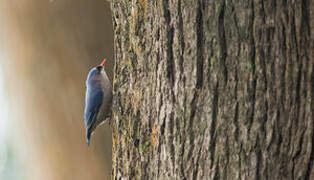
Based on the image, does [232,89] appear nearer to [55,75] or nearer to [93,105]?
[93,105]

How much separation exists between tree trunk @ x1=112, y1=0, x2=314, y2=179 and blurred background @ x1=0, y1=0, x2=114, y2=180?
1.69 metres

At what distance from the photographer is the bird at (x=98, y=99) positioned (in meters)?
2.92

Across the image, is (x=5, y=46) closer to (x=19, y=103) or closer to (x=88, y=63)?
(x=19, y=103)

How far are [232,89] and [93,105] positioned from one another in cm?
128

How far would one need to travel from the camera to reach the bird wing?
9.74 feet

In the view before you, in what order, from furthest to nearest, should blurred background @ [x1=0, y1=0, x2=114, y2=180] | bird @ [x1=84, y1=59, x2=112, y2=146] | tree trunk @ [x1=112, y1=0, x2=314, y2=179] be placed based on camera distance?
blurred background @ [x1=0, y1=0, x2=114, y2=180], bird @ [x1=84, y1=59, x2=112, y2=146], tree trunk @ [x1=112, y1=0, x2=314, y2=179]

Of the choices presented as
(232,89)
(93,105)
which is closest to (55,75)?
(93,105)

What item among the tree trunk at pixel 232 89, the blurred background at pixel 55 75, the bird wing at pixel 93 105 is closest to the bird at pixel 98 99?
the bird wing at pixel 93 105

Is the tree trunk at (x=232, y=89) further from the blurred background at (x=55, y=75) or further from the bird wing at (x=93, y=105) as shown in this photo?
the blurred background at (x=55, y=75)

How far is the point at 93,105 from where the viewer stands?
305 centimetres

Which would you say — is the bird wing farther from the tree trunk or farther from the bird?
the tree trunk

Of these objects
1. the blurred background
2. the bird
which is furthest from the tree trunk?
the blurred background

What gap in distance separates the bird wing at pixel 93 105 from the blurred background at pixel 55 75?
2.28 ft

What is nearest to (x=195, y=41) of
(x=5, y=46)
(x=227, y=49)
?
(x=227, y=49)
